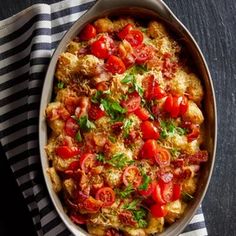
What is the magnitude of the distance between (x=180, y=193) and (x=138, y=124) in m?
0.51

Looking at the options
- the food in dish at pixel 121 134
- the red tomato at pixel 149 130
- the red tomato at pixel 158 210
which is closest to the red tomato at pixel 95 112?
the food in dish at pixel 121 134

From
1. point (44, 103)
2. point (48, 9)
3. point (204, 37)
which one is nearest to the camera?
point (44, 103)

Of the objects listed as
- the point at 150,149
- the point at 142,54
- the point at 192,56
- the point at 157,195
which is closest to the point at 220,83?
the point at 192,56

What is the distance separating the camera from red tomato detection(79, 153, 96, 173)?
3.48 m

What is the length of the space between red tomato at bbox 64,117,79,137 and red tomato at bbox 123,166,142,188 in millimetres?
385

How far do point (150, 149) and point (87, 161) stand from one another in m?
0.38

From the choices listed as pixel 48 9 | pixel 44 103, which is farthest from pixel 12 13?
pixel 44 103

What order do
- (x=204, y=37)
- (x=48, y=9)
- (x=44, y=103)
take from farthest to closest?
(x=204, y=37) < (x=48, y=9) < (x=44, y=103)

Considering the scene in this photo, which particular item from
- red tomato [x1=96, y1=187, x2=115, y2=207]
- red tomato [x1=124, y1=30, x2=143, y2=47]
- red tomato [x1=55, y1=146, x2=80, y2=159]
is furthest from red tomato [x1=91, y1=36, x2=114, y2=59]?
red tomato [x1=96, y1=187, x2=115, y2=207]

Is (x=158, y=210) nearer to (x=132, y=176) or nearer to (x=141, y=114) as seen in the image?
(x=132, y=176)

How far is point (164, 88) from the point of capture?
3.61m

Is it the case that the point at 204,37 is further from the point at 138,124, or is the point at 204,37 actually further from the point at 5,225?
the point at 5,225

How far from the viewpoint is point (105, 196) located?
350 centimetres

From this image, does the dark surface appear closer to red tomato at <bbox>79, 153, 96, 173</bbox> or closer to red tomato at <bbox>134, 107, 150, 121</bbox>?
red tomato at <bbox>134, 107, 150, 121</bbox>
